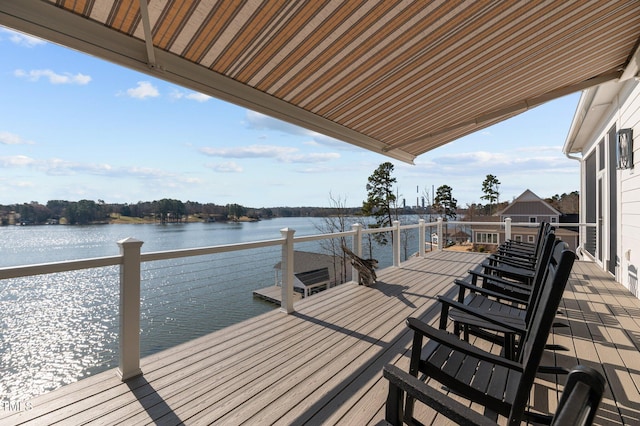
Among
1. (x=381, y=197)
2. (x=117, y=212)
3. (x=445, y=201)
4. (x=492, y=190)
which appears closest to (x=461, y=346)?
(x=117, y=212)

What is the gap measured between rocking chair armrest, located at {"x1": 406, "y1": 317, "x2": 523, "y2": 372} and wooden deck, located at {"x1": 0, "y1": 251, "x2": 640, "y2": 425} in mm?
886

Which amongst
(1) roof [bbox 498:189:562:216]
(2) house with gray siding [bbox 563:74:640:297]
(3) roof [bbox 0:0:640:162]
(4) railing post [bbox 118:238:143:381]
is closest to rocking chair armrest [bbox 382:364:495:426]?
(4) railing post [bbox 118:238:143:381]

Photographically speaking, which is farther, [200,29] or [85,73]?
[85,73]

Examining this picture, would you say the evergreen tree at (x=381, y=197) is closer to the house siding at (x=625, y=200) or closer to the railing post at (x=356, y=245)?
the house siding at (x=625, y=200)

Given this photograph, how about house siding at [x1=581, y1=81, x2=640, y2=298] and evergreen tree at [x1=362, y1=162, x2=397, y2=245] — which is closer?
house siding at [x1=581, y1=81, x2=640, y2=298]

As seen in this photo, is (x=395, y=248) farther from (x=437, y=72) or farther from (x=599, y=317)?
(x=437, y=72)

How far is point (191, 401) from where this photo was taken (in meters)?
2.25

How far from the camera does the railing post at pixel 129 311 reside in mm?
2523

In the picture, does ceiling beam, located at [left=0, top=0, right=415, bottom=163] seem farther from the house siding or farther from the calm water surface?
the house siding

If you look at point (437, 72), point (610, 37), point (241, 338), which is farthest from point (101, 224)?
point (610, 37)

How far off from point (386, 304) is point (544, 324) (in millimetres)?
3322

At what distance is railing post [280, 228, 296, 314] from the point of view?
13.2ft

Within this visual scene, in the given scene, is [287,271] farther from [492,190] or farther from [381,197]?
[492,190]

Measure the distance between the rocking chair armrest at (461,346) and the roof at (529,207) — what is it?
28.4 metres
